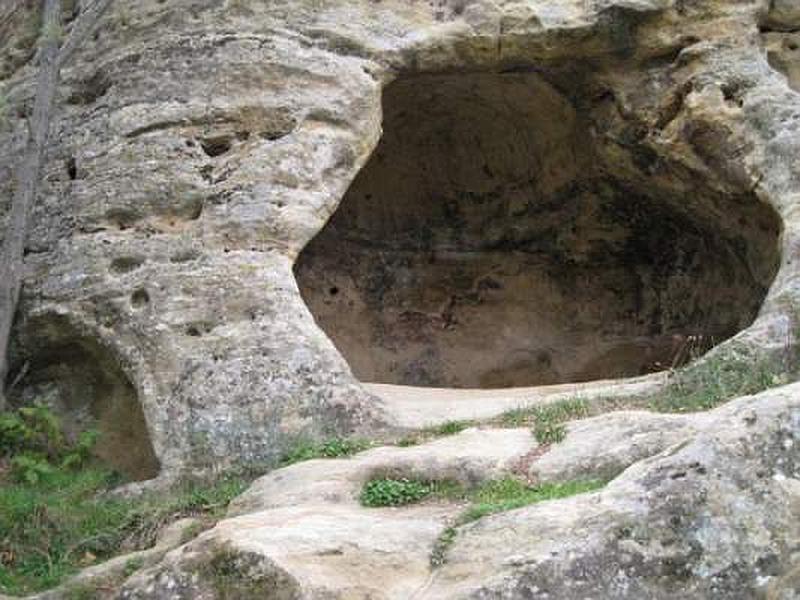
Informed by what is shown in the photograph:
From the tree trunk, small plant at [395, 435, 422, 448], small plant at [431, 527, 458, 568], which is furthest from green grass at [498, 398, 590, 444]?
the tree trunk

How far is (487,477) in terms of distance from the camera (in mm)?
7109

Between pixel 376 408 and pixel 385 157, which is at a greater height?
pixel 385 157

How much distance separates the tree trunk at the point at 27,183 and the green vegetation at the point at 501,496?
4.35 metres

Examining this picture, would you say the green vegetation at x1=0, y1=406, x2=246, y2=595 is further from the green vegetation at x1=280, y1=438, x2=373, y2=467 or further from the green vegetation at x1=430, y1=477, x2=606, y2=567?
the green vegetation at x1=430, y1=477, x2=606, y2=567

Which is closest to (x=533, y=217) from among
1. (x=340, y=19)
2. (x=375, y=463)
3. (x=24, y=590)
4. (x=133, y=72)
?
(x=340, y=19)

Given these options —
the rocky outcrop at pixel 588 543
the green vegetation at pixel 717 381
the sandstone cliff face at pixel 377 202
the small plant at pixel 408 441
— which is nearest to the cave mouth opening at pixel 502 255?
the sandstone cliff face at pixel 377 202

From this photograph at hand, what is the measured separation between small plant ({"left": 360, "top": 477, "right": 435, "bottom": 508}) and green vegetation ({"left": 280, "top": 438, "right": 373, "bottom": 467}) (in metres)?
0.87

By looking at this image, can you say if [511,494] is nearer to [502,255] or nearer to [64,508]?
[64,508]

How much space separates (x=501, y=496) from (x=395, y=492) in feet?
2.19

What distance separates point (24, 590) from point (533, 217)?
756cm

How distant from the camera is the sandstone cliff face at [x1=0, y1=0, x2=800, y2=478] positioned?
8969 mm

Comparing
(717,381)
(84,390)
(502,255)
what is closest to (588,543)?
(717,381)

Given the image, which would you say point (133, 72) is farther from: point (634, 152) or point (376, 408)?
point (634, 152)

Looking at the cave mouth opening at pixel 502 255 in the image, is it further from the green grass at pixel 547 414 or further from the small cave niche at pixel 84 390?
the green grass at pixel 547 414
